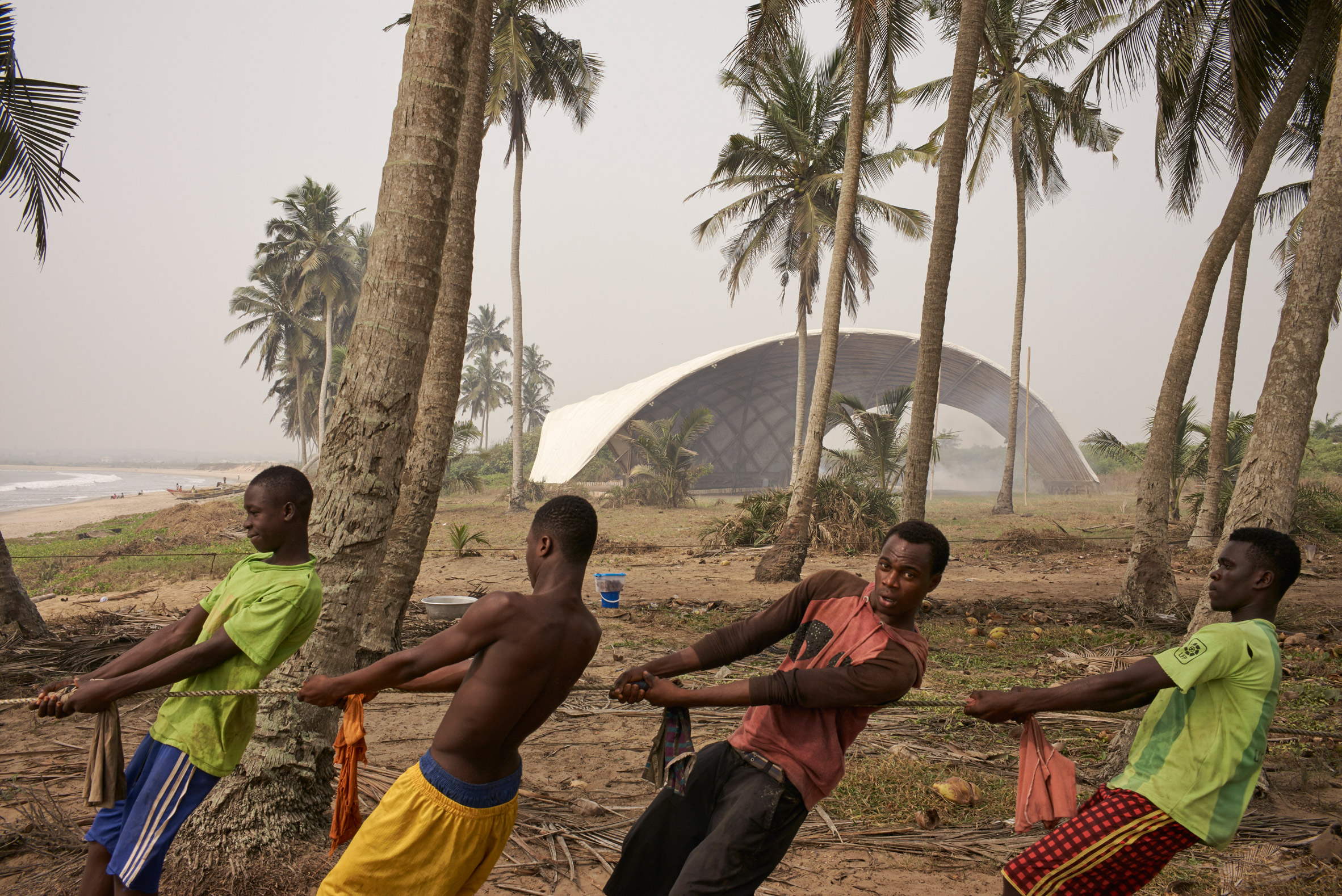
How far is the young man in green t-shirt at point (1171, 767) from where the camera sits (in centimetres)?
223

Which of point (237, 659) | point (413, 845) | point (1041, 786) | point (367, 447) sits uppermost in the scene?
point (367, 447)

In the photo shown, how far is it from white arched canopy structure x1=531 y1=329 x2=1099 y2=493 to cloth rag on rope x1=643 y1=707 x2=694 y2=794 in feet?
97.2

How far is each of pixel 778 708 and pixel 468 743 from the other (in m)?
0.89

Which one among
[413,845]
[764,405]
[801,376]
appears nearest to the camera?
A: [413,845]

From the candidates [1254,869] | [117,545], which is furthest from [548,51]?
[1254,869]

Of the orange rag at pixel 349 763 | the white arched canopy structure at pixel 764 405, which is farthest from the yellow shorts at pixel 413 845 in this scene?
the white arched canopy structure at pixel 764 405

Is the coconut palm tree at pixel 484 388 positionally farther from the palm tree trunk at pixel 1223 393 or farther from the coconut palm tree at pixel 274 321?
the palm tree trunk at pixel 1223 393

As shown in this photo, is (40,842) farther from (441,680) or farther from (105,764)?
(441,680)

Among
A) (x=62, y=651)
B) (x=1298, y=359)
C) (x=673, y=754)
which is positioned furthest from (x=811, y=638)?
(x=62, y=651)

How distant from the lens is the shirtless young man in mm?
2068

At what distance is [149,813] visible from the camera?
242 cm

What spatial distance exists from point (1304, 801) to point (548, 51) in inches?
889

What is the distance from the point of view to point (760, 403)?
4278 cm

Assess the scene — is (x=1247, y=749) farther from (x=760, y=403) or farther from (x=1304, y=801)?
(x=760, y=403)
